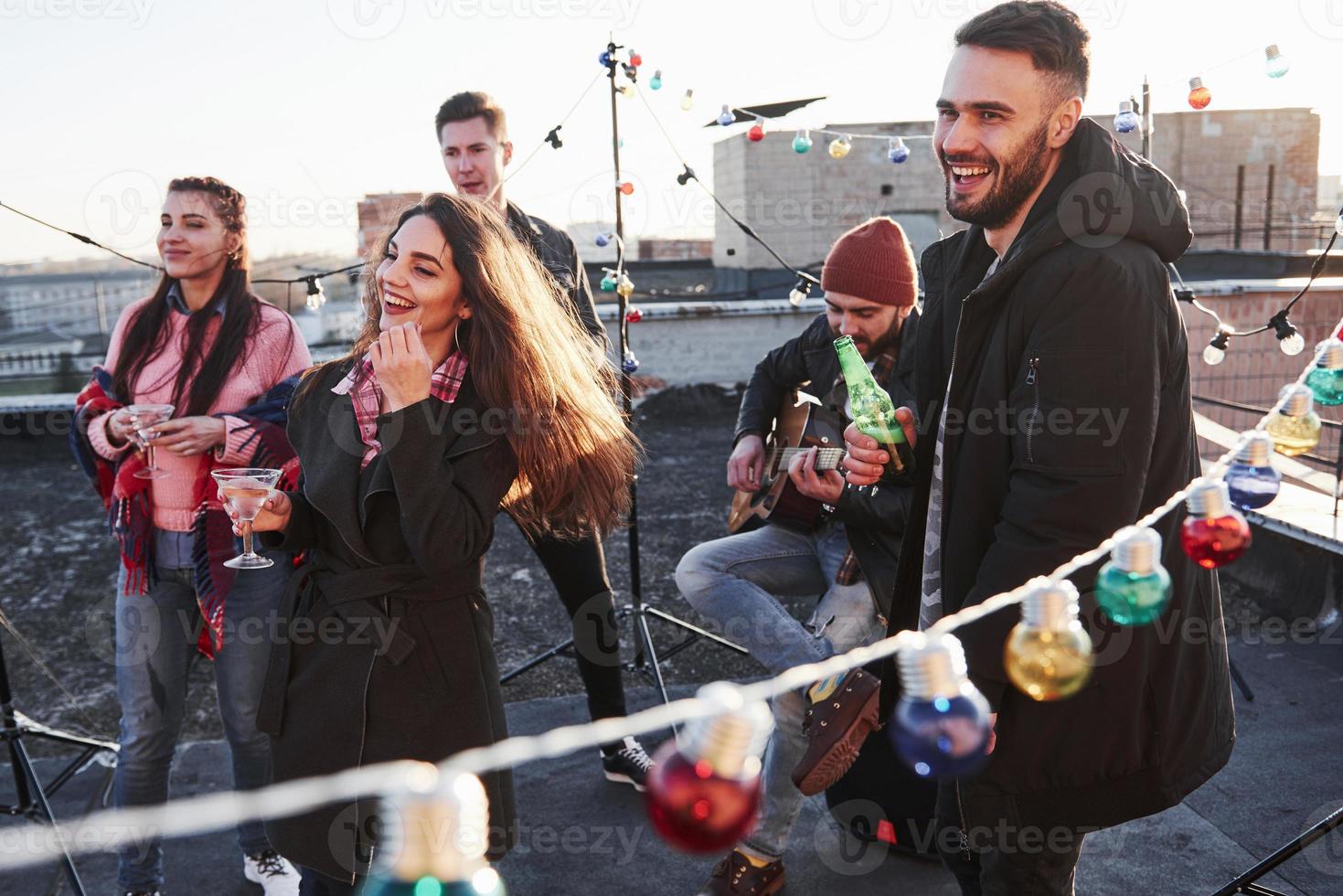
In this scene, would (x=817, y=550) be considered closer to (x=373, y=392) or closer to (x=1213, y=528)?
(x=373, y=392)

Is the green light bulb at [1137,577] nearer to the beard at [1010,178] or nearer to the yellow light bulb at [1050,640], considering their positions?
the yellow light bulb at [1050,640]

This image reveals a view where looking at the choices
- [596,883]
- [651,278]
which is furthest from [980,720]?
[651,278]

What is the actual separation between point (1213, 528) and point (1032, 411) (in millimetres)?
420

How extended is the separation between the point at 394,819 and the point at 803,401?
288 cm

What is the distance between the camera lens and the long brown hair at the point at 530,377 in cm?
242

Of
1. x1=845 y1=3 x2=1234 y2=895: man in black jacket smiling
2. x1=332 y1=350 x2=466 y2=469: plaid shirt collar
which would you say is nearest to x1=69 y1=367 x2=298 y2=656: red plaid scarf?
x1=332 y1=350 x2=466 y2=469: plaid shirt collar

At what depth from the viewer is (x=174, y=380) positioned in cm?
304

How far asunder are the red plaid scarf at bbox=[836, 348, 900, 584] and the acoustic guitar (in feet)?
0.81

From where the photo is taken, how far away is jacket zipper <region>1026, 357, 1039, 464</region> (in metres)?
1.84

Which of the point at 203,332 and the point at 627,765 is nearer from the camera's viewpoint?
the point at 203,332

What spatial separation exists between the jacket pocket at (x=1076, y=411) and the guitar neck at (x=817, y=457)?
1433mm

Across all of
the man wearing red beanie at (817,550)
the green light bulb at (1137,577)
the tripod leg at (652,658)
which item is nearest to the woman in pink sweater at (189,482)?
the man wearing red beanie at (817,550)

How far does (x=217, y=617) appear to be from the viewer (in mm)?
2826

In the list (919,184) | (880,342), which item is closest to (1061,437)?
(880,342)
